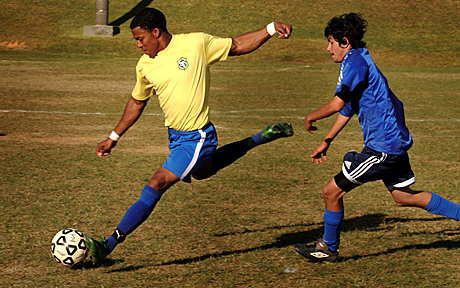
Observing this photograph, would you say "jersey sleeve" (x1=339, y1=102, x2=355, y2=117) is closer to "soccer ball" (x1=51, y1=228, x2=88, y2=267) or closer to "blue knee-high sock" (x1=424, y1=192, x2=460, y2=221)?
"blue knee-high sock" (x1=424, y1=192, x2=460, y2=221)

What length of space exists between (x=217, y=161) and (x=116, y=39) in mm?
26753

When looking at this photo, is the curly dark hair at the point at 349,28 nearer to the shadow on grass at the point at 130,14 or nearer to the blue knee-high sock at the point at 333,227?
the blue knee-high sock at the point at 333,227

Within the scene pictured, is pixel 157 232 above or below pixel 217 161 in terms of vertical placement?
below

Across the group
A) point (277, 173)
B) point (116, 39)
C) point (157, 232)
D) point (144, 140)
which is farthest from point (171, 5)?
point (157, 232)

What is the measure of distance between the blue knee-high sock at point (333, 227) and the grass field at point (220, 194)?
202 mm

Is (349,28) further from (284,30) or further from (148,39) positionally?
(148,39)

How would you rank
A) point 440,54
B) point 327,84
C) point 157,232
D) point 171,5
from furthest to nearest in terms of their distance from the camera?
point 171,5, point 440,54, point 327,84, point 157,232

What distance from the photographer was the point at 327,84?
60.8 ft

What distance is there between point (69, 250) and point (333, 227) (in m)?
2.26

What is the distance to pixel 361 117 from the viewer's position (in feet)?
15.6

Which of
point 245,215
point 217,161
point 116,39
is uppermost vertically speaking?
point 217,161

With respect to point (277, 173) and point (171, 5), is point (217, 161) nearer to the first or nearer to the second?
point (277, 173)

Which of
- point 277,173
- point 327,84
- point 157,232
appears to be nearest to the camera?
point 157,232

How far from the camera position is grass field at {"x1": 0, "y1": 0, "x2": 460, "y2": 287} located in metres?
4.79
